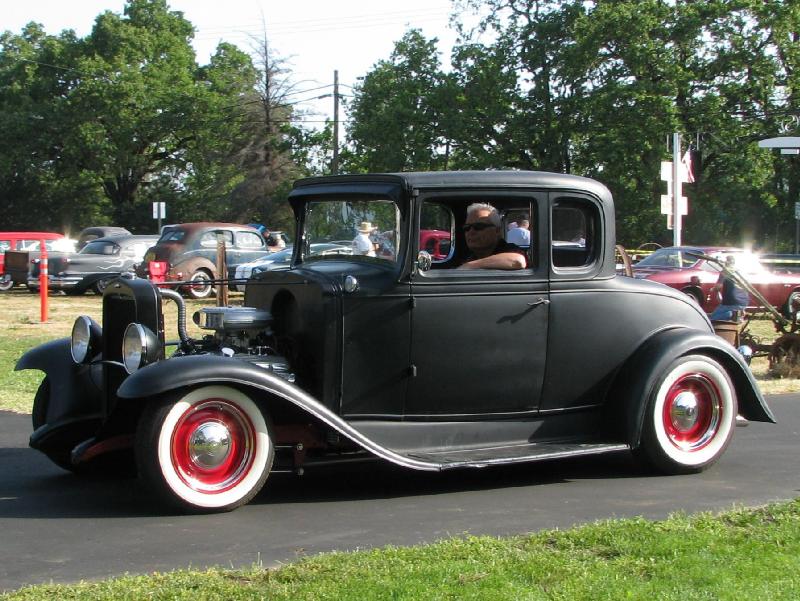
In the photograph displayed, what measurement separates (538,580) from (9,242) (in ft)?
88.7

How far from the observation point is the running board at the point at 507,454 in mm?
5625

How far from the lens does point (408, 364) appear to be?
5793 mm

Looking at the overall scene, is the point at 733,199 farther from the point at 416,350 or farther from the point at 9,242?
the point at 416,350

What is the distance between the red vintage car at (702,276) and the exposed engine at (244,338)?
1526 centimetres

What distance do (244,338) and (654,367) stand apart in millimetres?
→ 2459

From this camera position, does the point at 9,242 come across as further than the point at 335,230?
Yes

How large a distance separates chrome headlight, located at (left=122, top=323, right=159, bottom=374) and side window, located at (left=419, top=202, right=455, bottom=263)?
5.26 feet

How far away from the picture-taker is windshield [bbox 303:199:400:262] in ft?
19.7

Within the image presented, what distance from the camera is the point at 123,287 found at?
5875 mm

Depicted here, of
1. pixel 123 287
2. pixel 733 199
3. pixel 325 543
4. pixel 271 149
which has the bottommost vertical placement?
pixel 325 543

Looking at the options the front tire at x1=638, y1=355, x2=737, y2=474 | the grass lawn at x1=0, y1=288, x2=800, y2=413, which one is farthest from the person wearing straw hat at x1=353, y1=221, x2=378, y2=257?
the grass lawn at x1=0, y1=288, x2=800, y2=413

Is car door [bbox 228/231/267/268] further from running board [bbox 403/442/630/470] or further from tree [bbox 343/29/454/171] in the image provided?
running board [bbox 403/442/630/470]

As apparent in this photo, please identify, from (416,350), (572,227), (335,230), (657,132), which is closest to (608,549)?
(416,350)

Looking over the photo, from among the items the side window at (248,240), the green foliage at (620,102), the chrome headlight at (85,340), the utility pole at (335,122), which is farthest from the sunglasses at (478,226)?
the utility pole at (335,122)
